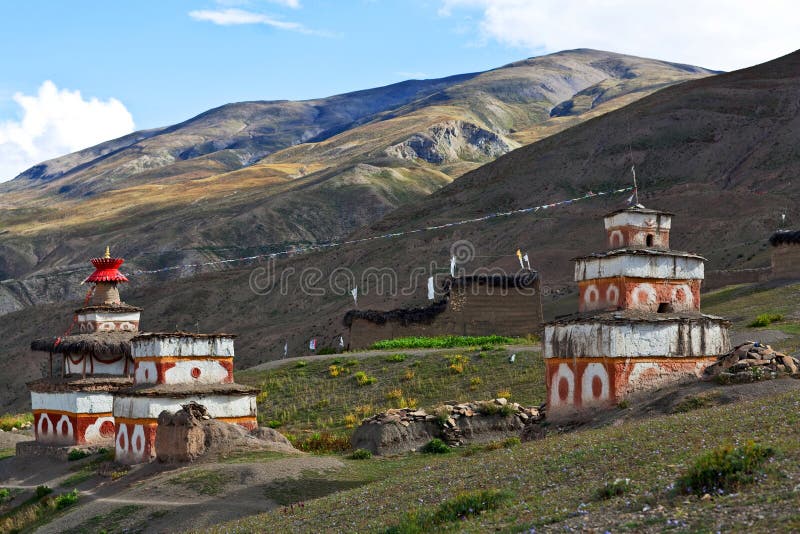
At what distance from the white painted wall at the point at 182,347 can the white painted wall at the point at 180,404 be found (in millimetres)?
1402

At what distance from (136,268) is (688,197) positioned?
5905 cm

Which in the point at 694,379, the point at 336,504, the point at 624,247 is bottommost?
the point at 336,504

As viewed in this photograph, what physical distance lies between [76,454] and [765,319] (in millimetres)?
21887

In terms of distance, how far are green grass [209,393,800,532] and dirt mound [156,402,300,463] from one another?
5046 millimetres

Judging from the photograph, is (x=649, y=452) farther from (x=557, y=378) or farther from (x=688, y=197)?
(x=688, y=197)

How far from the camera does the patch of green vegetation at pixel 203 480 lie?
2070 cm

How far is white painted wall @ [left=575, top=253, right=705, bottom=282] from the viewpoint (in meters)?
23.3

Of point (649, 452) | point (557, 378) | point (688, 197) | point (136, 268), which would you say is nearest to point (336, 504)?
point (649, 452)

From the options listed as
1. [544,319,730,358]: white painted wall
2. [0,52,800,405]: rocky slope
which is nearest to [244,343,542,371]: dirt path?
[0,52,800,405]: rocky slope

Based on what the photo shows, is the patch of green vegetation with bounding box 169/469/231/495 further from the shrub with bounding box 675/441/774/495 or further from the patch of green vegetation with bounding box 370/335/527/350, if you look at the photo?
the patch of green vegetation with bounding box 370/335/527/350

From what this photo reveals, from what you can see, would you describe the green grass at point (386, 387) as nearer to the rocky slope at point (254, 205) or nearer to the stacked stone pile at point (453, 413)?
the stacked stone pile at point (453, 413)

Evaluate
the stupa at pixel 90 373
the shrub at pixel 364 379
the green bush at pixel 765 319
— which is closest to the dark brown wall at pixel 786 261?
the green bush at pixel 765 319

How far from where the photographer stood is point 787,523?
1034 cm

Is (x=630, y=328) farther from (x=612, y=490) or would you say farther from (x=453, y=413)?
(x=612, y=490)
